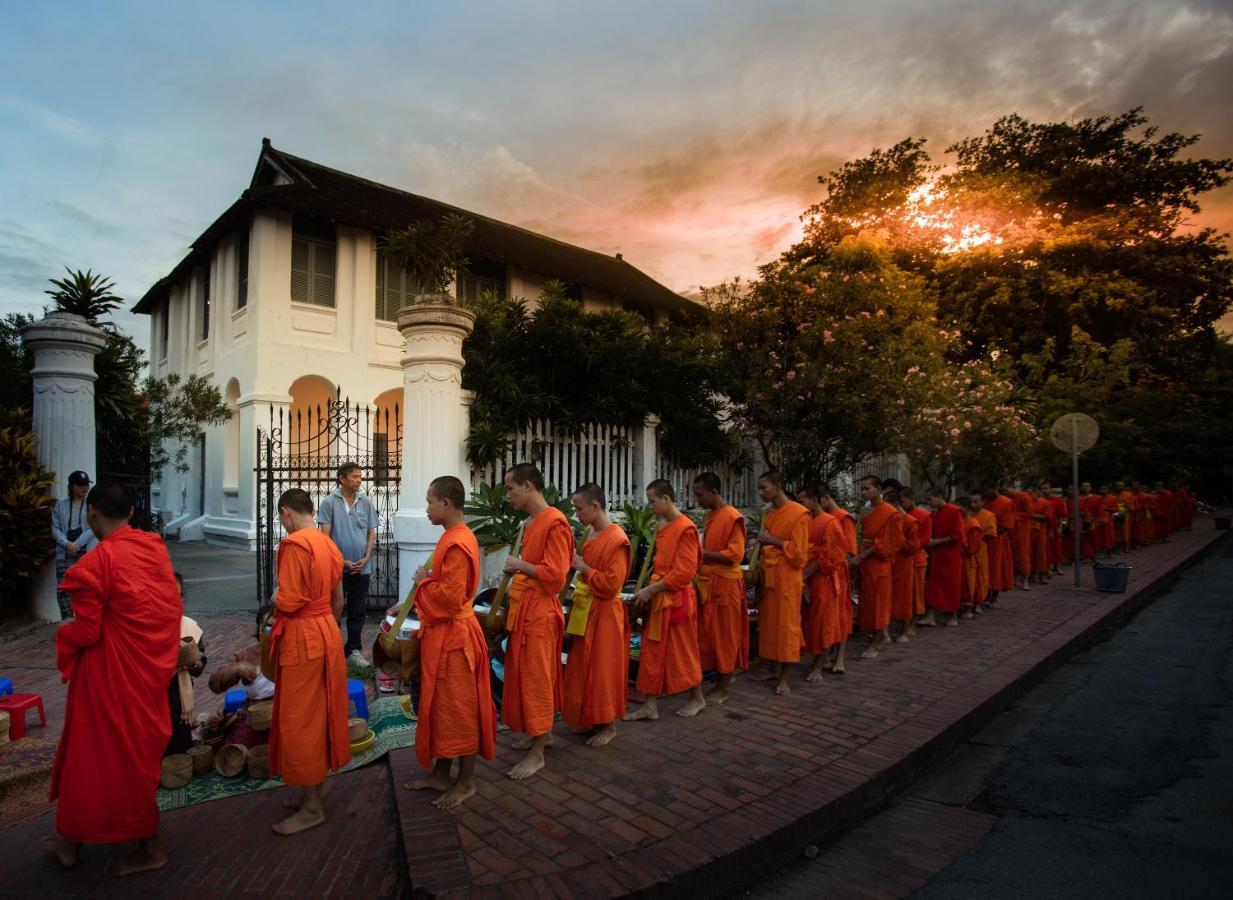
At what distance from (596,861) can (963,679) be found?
14.5 feet

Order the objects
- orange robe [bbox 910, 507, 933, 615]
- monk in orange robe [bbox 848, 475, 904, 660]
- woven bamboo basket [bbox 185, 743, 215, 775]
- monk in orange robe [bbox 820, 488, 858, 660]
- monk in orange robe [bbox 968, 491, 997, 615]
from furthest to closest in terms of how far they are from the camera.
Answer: monk in orange robe [bbox 968, 491, 997, 615]
orange robe [bbox 910, 507, 933, 615]
monk in orange robe [bbox 848, 475, 904, 660]
monk in orange robe [bbox 820, 488, 858, 660]
woven bamboo basket [bbox 185, 743, 215, 775]

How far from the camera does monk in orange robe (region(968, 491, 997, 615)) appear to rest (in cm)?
956

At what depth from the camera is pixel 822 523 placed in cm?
651

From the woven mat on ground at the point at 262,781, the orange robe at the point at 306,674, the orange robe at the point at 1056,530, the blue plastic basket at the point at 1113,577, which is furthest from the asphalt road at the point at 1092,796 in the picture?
the orange robe at the point at 1056,530

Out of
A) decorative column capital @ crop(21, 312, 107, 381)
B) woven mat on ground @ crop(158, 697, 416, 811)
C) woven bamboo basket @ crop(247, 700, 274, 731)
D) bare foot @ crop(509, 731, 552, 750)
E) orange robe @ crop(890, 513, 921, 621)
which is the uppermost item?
decorative column capital @ crop(21, 312, 107, 381)

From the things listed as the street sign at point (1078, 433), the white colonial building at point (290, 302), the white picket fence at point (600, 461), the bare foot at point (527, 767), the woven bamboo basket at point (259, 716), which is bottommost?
the bare foot at point (527, 767)

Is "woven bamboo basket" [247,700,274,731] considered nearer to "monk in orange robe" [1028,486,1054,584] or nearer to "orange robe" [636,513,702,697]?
"orange robe" [636,513,702,697]

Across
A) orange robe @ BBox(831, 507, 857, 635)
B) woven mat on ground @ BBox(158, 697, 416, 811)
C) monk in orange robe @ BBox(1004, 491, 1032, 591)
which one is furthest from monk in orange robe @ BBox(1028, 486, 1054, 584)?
woven mat on ground @ BBox(158, 697, 416, 811)

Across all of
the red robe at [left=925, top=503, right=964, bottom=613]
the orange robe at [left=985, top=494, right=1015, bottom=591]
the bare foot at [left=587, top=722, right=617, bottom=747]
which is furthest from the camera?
the orange robe at [left=985, top=494, right=1015, bottom=591]

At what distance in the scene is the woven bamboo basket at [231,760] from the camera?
4258 millimetres

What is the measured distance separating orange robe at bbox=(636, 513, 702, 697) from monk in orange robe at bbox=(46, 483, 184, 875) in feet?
9.92

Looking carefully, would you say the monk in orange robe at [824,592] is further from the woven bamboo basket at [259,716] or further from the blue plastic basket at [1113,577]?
the blue plastic basket at [1113,577]

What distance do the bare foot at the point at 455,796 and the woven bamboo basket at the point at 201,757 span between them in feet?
5.40

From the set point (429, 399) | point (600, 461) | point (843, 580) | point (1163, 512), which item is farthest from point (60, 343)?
point (1163, 512)
